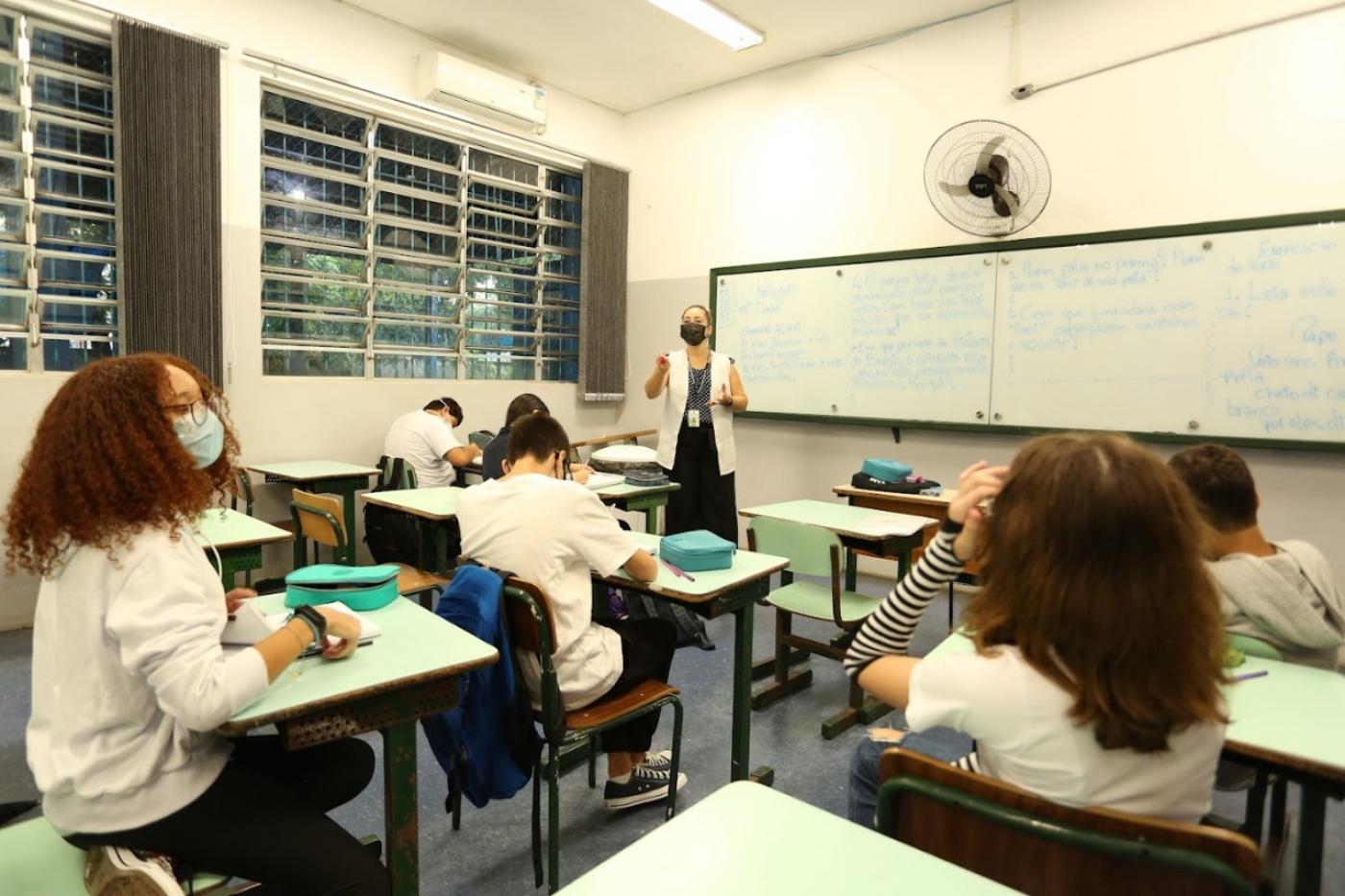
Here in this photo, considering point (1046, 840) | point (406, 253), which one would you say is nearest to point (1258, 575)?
point (1046, 840)

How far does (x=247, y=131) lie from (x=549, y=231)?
2.16 m

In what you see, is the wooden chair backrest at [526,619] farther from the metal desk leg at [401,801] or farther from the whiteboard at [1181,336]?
the whiteboard at [1181,336]

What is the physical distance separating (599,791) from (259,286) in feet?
11.0

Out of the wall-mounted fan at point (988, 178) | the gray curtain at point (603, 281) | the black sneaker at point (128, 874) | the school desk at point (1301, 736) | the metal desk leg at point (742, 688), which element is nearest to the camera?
the black sneaker at point (128, 874)

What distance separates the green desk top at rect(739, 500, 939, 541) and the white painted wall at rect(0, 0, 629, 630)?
2.64 m

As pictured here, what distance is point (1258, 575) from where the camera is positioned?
156 centimetres

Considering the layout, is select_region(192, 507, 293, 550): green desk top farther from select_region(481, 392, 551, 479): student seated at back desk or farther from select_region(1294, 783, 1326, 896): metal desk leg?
select_region(1294, 783, 1326, 896): metal desk leg

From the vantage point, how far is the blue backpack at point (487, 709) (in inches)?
68.8

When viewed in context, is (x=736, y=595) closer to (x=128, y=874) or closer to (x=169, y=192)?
(x=128, y=874)

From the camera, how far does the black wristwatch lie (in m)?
1.32

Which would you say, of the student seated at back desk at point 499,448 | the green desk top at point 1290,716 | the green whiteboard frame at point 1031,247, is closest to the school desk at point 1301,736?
the green desk top at point 1290,716

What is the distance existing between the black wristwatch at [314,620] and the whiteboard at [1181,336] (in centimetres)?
368

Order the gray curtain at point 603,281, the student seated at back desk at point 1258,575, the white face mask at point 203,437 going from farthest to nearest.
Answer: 1. the gray curtain at point 603,281
2. the student seated at back desk at point 1258,575
3. the white face mask at point 203,437

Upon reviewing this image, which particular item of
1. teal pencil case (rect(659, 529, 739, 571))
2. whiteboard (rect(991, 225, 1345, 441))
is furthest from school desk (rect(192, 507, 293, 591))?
whiteboard (rect(991, 225, 1345, 441))
